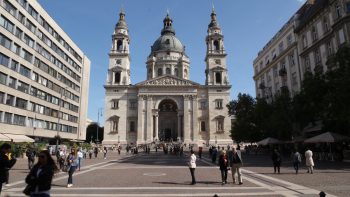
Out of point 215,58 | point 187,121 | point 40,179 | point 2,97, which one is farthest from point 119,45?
point 40,179

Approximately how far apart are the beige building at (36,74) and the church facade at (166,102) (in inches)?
379

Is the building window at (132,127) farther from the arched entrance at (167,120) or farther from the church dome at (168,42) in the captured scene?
the church dome at (168,42)

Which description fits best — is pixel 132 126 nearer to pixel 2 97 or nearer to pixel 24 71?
pixel 24 71

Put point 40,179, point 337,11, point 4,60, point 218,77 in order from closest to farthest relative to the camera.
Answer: point 40,179 < point 337,11 < point 4,60 < point 218,77

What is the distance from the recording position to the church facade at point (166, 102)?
76375 mm

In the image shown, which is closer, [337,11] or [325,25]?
[337,11]

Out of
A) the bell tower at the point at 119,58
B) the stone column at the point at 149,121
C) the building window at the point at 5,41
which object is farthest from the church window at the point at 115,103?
the building window at the point at 5,41

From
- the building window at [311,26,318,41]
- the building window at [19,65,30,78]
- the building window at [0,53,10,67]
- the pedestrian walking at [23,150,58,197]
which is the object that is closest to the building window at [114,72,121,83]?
the building window at [19,65,30,78]

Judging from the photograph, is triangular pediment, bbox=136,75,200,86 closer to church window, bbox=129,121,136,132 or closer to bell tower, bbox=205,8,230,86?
bell tower, bbox=205,8,230,86

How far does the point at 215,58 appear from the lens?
267 ft

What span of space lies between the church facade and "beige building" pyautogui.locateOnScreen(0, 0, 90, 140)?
9.64 metres

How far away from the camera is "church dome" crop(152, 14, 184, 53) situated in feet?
311

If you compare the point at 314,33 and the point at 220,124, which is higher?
the point at 314,33

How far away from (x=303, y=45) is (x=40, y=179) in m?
42.1
